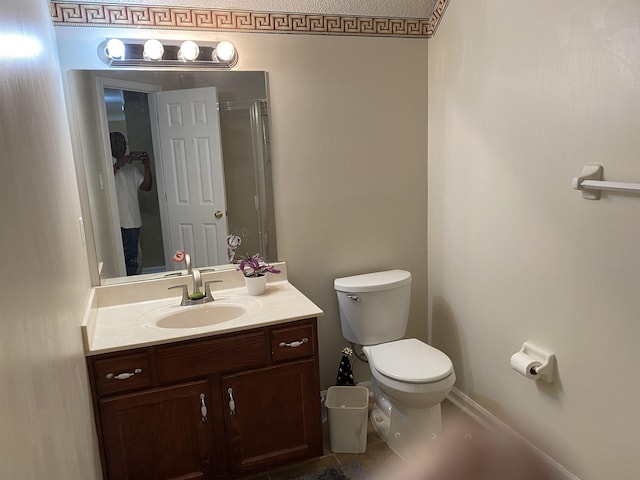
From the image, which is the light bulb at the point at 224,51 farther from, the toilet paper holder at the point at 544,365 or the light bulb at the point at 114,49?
the toilet paper holder at the point at 544,365

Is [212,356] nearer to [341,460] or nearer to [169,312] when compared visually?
[169,312]

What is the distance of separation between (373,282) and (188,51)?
1.43m

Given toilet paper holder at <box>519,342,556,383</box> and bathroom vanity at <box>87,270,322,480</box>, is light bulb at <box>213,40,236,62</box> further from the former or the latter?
toilet paper holder at <box>519,342,556,383</box>

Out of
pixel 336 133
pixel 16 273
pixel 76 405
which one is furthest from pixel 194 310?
pixel 16 273

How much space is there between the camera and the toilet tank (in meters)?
2.52

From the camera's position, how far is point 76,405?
1.43 meters

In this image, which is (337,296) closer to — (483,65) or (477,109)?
(477,109)

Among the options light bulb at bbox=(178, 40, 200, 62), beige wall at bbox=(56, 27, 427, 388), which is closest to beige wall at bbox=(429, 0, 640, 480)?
beige wall at bbox=(56, 27, 427, 388)

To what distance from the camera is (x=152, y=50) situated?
2150 millimetres

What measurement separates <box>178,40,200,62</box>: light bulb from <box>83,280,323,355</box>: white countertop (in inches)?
44.1

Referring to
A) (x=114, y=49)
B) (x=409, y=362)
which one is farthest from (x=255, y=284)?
(x=114, y=49)

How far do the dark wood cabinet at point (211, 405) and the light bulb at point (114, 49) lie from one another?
127 cm

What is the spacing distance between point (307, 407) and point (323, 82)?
159 cm

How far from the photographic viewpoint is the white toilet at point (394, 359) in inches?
86.0
